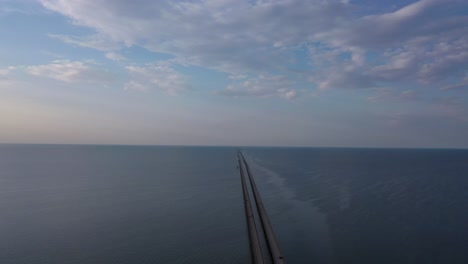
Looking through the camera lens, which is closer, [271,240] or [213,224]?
[271,240]

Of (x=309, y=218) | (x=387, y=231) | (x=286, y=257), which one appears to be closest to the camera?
(x=286, y=257)

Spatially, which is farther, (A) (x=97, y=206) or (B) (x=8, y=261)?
(A) (x=97, y=206)

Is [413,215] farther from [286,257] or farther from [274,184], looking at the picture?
[274,184]

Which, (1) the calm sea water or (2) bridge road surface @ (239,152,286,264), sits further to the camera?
(1) the calm sea water

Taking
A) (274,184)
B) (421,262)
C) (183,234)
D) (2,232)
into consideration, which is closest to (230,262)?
(183,234)

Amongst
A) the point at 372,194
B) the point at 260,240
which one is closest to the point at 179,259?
the point at 260,240

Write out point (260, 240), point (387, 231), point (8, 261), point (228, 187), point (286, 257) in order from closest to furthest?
Answer: 1. point (8, 261)
2. point (286, 257)
3. point (260, 240)
4. point (387, 231)
5. point (228, 187)

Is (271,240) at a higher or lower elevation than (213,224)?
higher

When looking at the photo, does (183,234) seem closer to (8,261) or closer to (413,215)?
(8,261)

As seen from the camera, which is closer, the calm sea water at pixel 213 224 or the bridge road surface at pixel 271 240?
the bridge road surface at pixel 271 240
